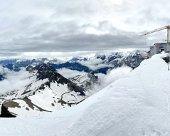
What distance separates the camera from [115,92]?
40688 millimetres

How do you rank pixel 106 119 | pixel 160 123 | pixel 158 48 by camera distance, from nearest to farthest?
pixel 160 123, pixel 106 119, pixel 158 48

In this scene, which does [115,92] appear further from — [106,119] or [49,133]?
[49,133]

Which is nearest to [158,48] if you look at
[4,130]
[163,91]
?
[163,91]

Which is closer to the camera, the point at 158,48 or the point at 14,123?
the point at 14,123

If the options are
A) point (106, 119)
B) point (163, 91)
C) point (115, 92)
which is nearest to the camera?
point (106, 119)

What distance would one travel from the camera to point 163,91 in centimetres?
4516

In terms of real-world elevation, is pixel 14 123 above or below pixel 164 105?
below

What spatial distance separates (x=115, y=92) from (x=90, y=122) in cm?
711

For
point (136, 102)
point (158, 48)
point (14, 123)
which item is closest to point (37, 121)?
point (14, 123)

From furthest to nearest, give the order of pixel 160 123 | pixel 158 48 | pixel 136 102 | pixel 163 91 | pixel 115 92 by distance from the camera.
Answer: pixel 158 48 < pixel 163 91 < pixel 115 92 < pixel 136 102 < pixel 160 123

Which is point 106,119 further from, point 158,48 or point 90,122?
point 158,48

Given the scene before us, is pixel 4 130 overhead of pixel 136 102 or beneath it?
beneath

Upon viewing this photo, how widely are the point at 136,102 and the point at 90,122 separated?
6.30m

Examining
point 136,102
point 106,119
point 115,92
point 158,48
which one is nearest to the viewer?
point 106,119
